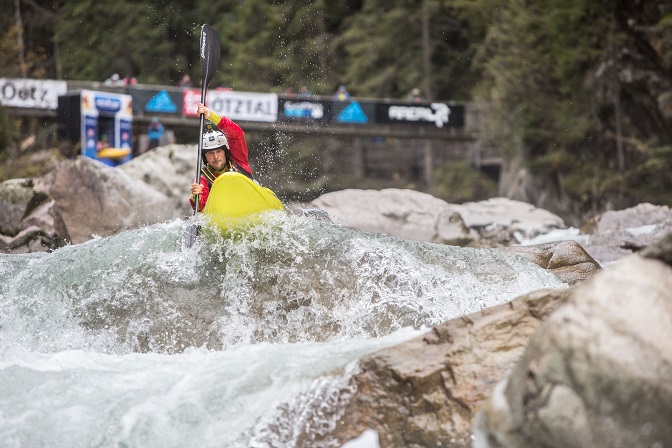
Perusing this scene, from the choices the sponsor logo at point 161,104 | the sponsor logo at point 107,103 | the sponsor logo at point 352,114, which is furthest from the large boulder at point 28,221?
the sponsor logo at point 352,114

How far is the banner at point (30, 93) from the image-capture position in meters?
19.1

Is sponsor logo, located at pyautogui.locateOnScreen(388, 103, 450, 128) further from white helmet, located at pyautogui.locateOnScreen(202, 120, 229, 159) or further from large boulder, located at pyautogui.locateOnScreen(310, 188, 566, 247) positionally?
white helmet, located at pyautogui.locateOnScreen(202, 120, 229, 159)

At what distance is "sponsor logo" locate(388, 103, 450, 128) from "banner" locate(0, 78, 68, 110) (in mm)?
8071

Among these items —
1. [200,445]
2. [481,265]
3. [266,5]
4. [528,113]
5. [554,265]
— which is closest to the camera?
[200,445]

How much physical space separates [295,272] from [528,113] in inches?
607

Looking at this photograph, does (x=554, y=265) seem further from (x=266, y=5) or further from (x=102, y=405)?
→ (x=266, y=5)

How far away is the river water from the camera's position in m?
4.26

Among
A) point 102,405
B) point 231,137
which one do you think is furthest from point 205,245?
point 102,405

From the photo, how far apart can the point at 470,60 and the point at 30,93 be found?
1517cm

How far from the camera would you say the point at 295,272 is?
18.2 ft

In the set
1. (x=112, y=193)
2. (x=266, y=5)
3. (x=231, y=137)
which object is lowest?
(x=112, y=193)

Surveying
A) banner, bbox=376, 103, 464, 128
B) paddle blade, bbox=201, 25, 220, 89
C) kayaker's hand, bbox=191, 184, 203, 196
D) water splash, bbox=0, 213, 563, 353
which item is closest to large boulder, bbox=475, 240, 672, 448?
water splash, bbox=0, 213, 563, 353

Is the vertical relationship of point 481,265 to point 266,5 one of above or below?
below

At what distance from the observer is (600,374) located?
8.68 ft
